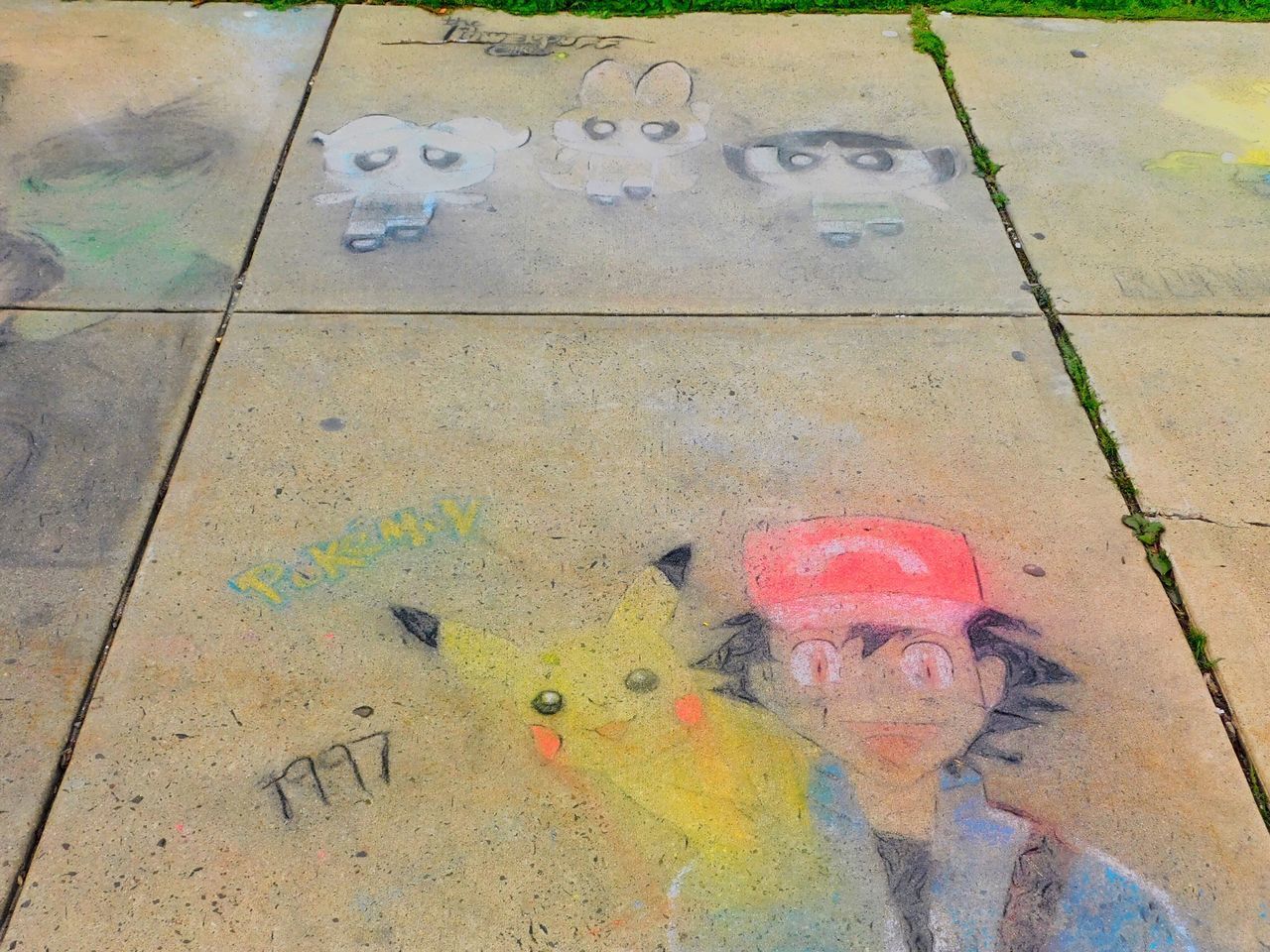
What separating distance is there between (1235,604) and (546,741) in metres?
1.60

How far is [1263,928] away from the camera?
1981 millimetres

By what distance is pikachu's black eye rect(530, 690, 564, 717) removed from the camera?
228cm

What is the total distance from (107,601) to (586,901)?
1.28 meters

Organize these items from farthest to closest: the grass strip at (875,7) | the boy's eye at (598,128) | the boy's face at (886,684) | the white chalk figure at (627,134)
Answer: the grass strip at (875,7) < the boy's eye at (598,128) < the white chalk figure at (627,134) < the boy's face at (886,684)

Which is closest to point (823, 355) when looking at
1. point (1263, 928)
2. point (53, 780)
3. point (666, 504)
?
point (666, 504)

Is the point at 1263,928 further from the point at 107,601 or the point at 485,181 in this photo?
the point at 485,181

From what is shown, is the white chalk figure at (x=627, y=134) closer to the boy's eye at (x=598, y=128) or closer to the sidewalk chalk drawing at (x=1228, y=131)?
the boy's eye at (x=598, y=128)

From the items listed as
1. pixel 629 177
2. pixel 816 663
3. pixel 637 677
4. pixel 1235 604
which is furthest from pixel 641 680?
pixel 629 177

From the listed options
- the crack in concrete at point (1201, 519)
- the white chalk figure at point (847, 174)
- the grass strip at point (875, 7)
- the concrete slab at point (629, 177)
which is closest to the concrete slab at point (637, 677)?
the crack in concrete at point (1201, 519)

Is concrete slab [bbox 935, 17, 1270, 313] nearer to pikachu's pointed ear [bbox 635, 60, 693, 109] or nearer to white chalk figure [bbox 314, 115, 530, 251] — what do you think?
pikachu's pointed ear [bbox 635, 60, 693, 109]

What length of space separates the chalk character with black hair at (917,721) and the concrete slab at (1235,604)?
15.0 inches

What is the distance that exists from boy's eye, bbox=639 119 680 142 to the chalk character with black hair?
1935 millimetres

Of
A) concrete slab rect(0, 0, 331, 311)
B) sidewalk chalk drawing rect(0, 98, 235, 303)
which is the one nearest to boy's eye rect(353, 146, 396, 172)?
concrete slab rect(0, 0, 331, 311)

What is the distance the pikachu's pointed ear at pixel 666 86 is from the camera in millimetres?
4184
